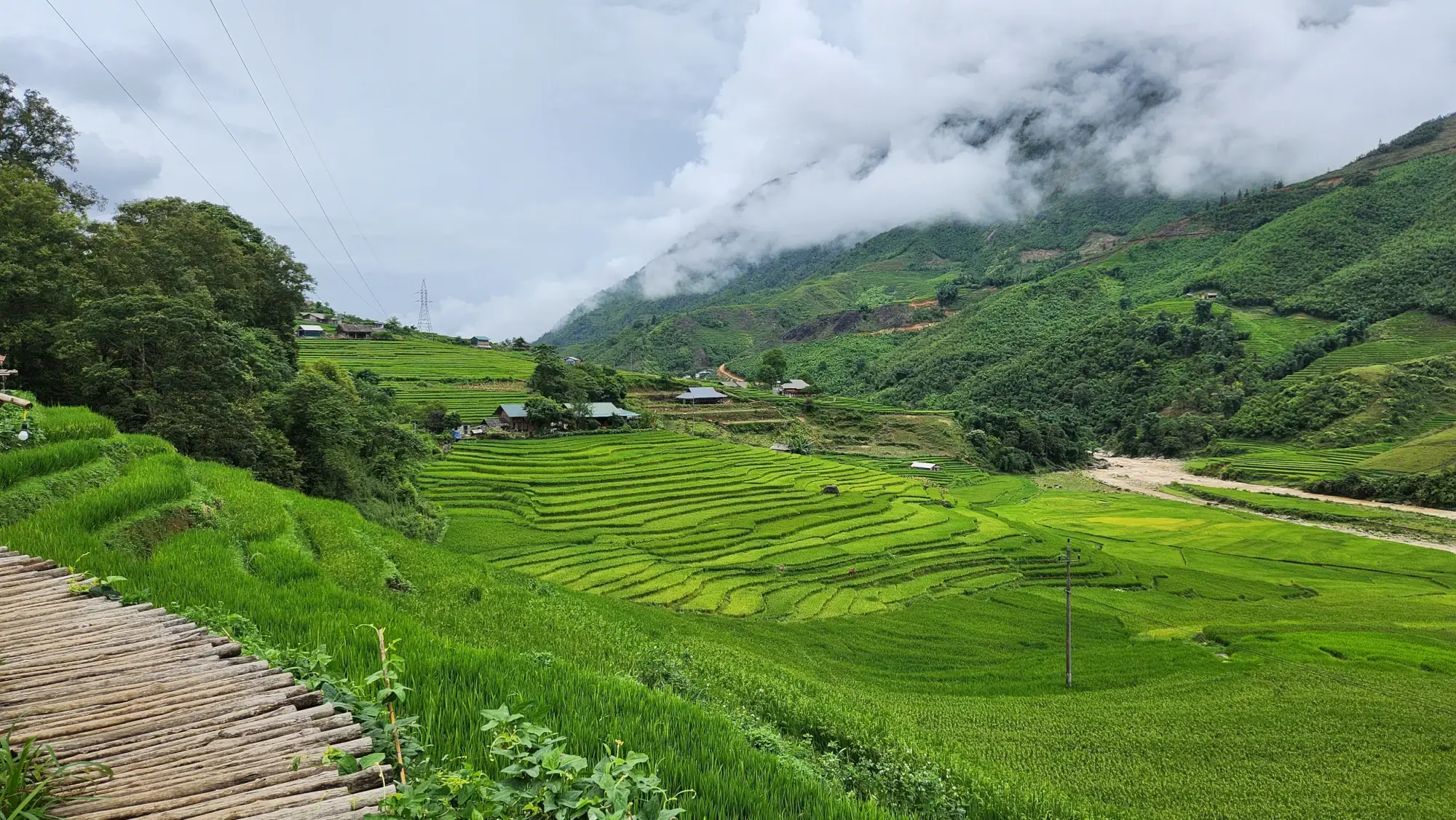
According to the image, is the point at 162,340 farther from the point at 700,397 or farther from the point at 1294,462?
the point at 1294,462

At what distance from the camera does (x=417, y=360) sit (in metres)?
74.2

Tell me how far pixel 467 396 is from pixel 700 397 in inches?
1125

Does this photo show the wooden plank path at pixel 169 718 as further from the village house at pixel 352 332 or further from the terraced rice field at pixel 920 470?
the village house at pixel 352 332

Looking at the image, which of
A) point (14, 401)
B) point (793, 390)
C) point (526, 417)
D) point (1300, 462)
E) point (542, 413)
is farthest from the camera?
point (793, 390)

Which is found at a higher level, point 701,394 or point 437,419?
point 701,394

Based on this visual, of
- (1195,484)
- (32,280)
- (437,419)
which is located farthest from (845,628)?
(1195,484)

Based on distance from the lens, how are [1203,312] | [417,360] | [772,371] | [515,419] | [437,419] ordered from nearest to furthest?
1. [437,419]
2. [515,419]
3. [417,360]
4. [772,371]
5. [1203,312]

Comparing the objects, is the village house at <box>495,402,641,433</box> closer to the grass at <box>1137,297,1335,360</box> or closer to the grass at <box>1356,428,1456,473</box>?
the grass at <box>1356,428,1456,473</box>

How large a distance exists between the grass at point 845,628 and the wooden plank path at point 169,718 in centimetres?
79

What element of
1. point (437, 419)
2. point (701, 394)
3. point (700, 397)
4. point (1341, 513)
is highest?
point (701, 394)

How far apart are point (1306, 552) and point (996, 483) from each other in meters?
26.8

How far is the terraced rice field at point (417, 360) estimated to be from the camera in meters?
65.7

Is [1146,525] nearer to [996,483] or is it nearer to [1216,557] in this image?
[1216,557]

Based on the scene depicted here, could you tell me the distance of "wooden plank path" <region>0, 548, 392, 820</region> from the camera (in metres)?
2.40
